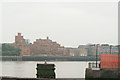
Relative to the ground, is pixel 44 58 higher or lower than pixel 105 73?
lower

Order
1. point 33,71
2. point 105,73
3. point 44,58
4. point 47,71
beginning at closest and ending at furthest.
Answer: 1. point 105,73
2. point 47,71
3. point 33,71
4. point 44,58

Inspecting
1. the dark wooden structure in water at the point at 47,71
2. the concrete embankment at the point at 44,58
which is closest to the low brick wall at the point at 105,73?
the dark wooden structure in water at the point at 47,71

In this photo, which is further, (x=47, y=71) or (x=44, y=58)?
(x=44, y=58)

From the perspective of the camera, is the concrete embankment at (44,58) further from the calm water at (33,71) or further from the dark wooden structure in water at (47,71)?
the dark wooden structure in water at (47,71)

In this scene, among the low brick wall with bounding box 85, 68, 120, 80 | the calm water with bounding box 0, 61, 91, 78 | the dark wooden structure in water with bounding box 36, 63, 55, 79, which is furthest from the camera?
the calm water with bounding box 0, 61, 91, 78

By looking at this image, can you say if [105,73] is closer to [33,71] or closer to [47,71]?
[47,71]

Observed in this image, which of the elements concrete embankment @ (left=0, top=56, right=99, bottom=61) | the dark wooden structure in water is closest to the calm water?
the dark wooden structure in water

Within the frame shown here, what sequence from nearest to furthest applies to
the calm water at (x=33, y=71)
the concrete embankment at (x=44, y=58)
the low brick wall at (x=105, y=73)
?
the low brick wall at (x=105, y=73) < the calm water at (x=33, y=71) < the concrete embankment at (x=44, y=58)

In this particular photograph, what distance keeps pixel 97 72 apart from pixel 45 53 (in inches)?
4194

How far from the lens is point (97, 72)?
Answer: 14.8 m

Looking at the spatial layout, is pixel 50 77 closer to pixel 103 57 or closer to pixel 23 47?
pixel 103 57

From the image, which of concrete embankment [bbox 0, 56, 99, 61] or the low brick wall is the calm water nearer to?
the low brick wall

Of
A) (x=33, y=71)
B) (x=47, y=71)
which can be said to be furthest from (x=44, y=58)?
(x=47, y=71)

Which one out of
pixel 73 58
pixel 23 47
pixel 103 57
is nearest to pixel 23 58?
pixel 23 47
